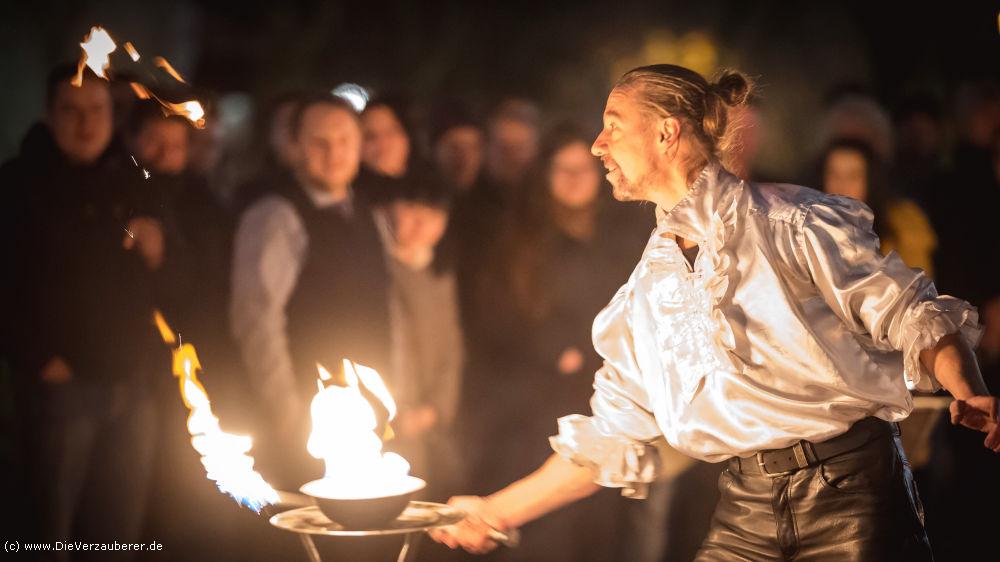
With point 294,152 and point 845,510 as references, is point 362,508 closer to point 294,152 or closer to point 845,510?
point 845,510

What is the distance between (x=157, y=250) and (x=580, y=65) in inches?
646

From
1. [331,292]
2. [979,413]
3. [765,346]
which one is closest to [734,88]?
[765,346]

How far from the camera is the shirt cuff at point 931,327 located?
108 inches

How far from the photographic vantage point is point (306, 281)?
5.21 metres

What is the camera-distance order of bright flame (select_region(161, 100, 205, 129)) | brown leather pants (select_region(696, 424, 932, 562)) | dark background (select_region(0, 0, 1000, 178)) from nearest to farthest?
brown leather pants (select_region(696, 424, 932, 562)) → bright flame (select_region(161, 100, 205, 129)) → dark background (select_region(0, 0, 1000, 178))

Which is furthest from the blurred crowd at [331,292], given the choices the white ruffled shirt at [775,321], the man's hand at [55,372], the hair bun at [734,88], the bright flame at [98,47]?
the white ruffled shirt at [775,321]

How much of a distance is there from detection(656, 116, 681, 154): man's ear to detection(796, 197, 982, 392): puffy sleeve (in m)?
0.45

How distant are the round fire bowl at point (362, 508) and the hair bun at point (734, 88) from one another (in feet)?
4.50

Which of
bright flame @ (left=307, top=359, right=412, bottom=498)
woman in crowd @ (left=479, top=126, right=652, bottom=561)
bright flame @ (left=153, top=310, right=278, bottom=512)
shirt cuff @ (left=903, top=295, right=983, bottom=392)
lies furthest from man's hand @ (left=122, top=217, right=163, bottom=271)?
shirt cuff @ (left=903, top=295, right=983, bottom=392)

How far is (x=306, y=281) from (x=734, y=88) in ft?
8.03

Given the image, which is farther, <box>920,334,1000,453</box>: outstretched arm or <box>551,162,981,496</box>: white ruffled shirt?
<box>551,162,981,496</box>: white ruffled shirt

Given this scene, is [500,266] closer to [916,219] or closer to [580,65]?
[916,219]

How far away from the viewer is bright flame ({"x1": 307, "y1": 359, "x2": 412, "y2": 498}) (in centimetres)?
305

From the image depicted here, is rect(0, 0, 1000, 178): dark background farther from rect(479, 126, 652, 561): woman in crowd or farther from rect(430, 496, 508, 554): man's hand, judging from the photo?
rect(430, 496, 508, 554): man's hand
